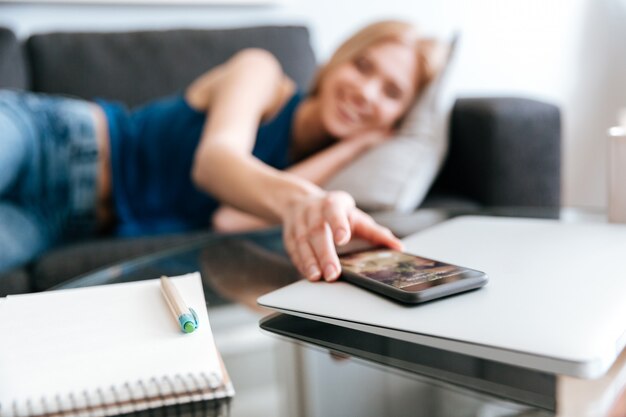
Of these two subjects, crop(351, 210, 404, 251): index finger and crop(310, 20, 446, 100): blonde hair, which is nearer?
crop(351, 210, 404, 251): index finger

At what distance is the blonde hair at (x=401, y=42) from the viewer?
153cm

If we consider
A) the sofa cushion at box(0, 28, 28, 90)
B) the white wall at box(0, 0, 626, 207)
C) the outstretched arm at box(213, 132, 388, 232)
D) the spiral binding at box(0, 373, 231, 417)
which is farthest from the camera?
the white wall at box(0, 0, 626, 207)

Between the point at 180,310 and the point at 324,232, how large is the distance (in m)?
0.21

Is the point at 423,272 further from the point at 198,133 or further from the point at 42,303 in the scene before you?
the point at 198,133

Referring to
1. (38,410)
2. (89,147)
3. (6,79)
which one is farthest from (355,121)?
(38,410)

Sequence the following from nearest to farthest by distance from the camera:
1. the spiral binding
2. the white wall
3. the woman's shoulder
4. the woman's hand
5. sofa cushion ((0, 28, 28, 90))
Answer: the spiral binding < the woman's hand < the woman's shoulder < sofa cushion ((0, 28, 28, 90)) < the white wall

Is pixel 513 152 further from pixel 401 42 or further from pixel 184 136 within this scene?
pixel 184 136

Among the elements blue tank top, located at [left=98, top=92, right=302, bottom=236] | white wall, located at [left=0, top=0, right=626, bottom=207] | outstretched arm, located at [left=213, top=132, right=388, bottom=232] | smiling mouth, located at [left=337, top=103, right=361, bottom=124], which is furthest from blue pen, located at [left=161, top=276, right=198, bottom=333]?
white wall, located at [left=0, top=0, right=626, bottom=207]

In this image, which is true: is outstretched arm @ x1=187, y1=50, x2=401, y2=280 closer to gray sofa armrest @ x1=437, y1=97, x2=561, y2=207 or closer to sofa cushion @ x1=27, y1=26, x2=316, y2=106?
sofa cushion @ x1=27, y1=26, x2=316, y2=106

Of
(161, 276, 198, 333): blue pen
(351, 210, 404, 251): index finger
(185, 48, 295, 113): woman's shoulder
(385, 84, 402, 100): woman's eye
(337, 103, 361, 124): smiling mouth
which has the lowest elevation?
(351, 210, 404, 251): index finger

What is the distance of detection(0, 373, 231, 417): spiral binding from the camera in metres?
0.34

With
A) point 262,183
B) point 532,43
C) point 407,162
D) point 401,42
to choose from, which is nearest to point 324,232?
point 262,183

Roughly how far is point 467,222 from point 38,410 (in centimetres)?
57

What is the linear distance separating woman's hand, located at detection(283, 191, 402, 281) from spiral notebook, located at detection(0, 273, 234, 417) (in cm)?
13
